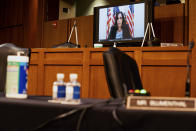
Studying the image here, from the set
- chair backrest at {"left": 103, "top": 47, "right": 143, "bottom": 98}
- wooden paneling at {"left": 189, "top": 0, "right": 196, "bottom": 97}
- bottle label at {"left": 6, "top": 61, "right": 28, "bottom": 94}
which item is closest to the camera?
bottle label at {"left": 6, "top": 61, "right": 28, "bottom": 94}

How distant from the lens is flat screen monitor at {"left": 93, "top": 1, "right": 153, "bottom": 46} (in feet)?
11.7

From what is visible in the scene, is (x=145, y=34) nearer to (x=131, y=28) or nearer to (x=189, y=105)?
(x=131, y=28)

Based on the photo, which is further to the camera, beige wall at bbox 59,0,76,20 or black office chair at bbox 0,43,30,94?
beige wall at bbox 59,0,76,20

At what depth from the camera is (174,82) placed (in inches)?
113

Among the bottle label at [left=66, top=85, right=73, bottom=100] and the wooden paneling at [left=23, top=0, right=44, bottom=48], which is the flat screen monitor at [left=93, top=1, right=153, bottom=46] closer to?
the wooden paneling at [left=23, top=0, right=44, bottom=48]

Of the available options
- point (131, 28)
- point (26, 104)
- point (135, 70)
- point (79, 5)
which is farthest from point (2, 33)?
point (26, 104)

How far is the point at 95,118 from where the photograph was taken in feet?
2.78

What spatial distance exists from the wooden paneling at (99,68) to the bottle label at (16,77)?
1920 mm

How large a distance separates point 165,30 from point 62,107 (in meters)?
3.20

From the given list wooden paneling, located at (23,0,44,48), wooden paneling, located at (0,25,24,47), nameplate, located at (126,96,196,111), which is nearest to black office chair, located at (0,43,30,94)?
nameplate, located at (126,96,196,111)

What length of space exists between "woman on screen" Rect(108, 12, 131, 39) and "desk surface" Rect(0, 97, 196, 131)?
8.97ft

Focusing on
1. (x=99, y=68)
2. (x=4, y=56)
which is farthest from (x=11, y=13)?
(x=4, y=56)

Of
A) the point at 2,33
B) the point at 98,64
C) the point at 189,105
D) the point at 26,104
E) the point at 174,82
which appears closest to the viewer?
the point at 189,105

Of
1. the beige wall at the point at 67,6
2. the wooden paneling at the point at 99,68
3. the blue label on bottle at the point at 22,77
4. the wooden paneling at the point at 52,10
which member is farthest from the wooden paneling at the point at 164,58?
the beige wall at the point at 67,6
